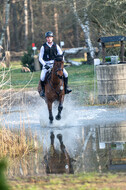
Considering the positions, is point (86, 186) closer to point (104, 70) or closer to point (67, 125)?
point (67, 125)

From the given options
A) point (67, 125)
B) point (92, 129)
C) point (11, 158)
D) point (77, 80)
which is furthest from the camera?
point (77, 80)

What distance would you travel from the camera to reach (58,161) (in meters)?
7.08

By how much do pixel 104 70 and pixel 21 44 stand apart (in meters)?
44.3

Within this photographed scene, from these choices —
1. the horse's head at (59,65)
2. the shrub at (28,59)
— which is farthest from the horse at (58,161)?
the shrub at (28,59)

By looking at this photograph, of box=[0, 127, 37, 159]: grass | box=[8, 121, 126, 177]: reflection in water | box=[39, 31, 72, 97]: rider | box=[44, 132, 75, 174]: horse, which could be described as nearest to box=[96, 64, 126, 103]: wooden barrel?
box=[39, 31, 72, 97]: rider

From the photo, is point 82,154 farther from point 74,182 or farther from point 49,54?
point 49,54

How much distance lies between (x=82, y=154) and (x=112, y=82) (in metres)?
7.35

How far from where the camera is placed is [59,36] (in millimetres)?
54438

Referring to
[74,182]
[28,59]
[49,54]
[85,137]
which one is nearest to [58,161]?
[74,182]

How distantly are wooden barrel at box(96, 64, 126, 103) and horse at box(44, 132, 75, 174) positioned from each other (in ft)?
21.1

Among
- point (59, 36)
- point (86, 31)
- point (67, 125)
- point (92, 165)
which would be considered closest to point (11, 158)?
point (92, 165)

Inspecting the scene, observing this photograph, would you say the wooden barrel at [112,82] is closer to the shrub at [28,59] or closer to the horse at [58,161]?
the horse at [58,161]

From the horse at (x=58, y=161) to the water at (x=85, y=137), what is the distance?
0.09 m

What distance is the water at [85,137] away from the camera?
6.64 metres
